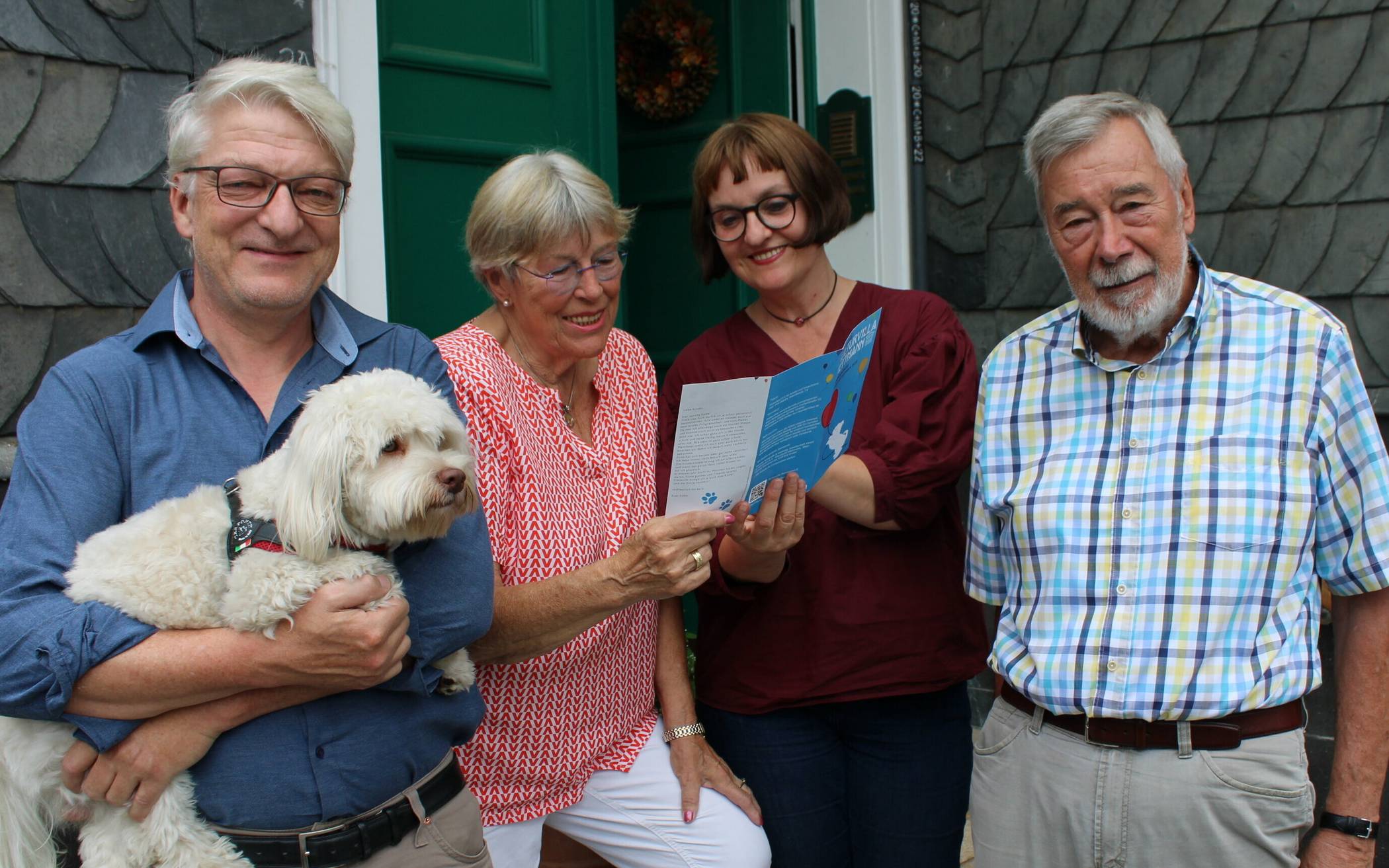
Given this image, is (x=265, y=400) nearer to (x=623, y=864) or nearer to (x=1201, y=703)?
(x=623, y=864)

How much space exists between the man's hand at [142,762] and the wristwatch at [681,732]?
119 centimetres

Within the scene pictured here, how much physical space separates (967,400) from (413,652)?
A: 146cm

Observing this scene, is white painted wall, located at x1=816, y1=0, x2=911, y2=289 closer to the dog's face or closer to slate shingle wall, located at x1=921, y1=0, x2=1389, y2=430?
slate shingle wall, located at x1=921, y1=0, x2=1389, y2=430

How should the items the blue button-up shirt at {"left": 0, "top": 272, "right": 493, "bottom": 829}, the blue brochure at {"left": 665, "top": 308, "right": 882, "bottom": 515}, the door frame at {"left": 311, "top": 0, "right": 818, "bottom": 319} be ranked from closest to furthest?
the blue button-up shirt at {"left": 0, "top": 272, "right": 493, "bottom": 829} < the blue brochure at {"left": 665, "top": 308, "right": 882, "bottom": 515} < the door frame at {"left": 311, "top": 0, "right": 818, "bottom": 319}

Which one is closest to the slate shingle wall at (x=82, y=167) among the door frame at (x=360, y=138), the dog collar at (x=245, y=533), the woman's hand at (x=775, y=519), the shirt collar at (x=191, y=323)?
the door frame at (x=360, y=138)

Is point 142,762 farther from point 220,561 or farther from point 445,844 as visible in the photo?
point 445,844

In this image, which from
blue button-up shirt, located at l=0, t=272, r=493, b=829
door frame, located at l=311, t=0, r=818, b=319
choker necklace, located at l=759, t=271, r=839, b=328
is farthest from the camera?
door frame, located at l=311, t=0, r=818, b=319

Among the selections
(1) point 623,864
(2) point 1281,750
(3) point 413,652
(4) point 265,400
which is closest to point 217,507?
(4) point 265,400

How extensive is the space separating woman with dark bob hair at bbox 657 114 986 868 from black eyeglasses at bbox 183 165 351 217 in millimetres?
1082

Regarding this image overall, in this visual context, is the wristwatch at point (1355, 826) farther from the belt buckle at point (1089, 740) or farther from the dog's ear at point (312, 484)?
the dog's ear at point (312, 484)

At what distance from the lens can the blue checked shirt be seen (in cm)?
207

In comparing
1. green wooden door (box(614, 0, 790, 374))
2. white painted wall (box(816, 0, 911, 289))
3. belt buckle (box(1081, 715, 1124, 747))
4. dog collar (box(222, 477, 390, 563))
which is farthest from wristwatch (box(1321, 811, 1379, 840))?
green wooden door (box(614, 0, 790, 374))

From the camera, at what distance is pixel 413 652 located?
1.94 meters

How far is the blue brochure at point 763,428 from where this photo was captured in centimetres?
218
